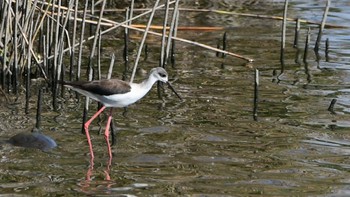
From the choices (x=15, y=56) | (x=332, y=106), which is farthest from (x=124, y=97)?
(x=332, y=106)

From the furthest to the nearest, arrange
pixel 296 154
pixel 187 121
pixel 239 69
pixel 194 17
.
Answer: pixel 194 17
pixel 239 69
pixel 187 121
pixel 296 154

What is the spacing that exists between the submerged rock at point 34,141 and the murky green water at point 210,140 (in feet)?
0.28

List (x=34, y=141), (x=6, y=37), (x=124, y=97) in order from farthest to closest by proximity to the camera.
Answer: (x=6, y=37), (x=34, y=141), (x=124, y=97)

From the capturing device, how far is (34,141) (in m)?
9.84

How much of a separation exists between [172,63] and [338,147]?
4811 mm

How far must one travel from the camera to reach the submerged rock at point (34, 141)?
9805 mm

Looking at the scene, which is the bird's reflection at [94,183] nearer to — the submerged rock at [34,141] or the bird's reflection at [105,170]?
the bird's reflection at [105,170]

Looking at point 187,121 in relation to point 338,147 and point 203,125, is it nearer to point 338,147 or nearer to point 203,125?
point 203,125

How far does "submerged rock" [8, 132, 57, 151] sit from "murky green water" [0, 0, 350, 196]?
0.08 m

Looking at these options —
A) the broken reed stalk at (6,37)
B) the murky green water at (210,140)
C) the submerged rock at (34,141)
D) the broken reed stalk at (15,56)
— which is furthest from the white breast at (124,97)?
the broken reed stalk at (6,37)

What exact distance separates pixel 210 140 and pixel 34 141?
1.91 m

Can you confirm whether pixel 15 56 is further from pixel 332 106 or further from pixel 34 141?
pixel 332 106

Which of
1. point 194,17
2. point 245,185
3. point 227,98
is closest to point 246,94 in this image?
point 227,98

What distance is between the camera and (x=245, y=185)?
8.75 m
